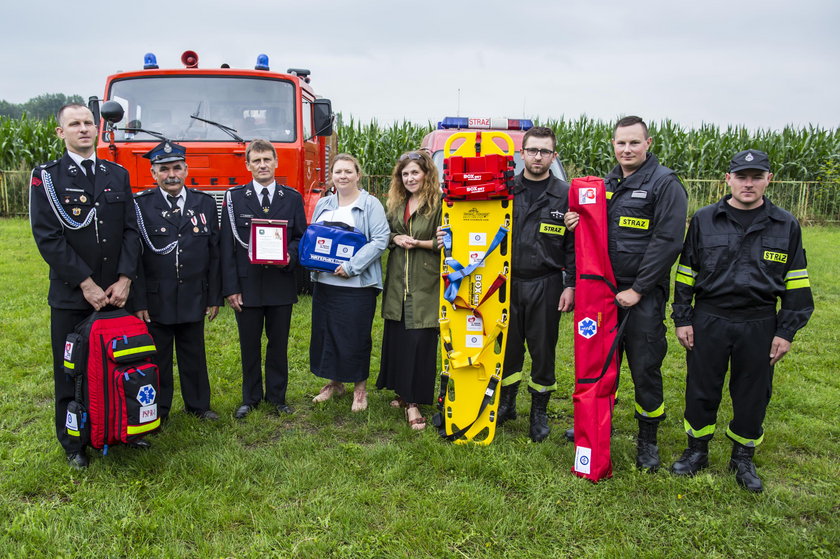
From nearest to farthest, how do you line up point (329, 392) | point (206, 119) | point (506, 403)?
1. point (506, 403)
2. point (329, 392)
3. point (206, 119)

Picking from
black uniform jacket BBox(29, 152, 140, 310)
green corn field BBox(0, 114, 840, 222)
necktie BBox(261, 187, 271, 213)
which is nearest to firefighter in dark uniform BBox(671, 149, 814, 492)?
necktie BBox(261, 187, 271, 213)

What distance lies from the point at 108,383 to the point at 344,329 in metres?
1.67

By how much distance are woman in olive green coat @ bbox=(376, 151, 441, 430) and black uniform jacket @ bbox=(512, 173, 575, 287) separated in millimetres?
617

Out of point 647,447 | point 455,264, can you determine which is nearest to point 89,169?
point 455,264

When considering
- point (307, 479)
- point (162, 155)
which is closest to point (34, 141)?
point (162, 155)

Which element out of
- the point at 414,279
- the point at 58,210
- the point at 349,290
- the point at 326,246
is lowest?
the point at 349,290

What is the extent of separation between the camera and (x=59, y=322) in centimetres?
379

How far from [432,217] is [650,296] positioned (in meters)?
1.61

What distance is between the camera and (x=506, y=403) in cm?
464

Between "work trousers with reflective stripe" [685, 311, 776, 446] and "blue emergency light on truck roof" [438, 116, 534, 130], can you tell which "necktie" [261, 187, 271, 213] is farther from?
"blue emergency light on truck roof" [438, 116, 534, 130]

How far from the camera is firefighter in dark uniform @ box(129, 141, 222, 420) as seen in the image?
419 centimetres

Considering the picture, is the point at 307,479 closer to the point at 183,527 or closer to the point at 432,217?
the point at 183,527

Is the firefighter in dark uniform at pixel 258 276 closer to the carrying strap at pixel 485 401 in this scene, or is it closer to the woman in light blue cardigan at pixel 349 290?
the woman in light blue cardigan at pixel 349 290

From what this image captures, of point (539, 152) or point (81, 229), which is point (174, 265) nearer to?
point (81, 229)
